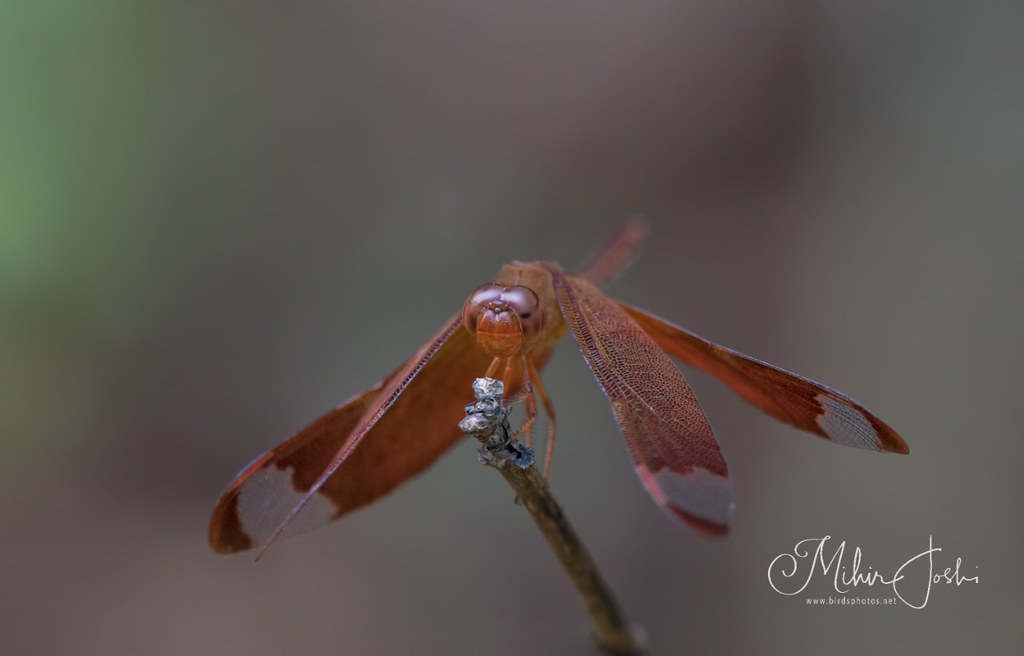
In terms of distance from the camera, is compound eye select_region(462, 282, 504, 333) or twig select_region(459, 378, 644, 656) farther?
compound eye select_region(462, 282, 504, 333)

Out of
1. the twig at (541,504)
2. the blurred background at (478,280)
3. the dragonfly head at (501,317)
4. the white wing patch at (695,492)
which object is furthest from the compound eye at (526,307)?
the blurred background at (478,280)

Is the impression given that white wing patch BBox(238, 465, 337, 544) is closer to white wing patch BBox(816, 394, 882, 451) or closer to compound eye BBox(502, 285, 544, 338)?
compound eye BBox(502, 285, 544, 338)

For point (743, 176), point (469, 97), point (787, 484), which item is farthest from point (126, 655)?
point (743, 176)

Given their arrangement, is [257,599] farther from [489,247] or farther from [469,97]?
[469,97]

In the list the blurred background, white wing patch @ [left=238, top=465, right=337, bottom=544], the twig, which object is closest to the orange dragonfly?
white wing patch @ [left=238, top=465, right=337, bottom=544]

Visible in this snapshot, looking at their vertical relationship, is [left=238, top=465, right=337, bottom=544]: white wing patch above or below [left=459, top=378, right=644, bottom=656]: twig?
above

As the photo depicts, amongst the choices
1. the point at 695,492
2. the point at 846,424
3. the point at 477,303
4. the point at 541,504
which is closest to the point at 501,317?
the point at 477,303
